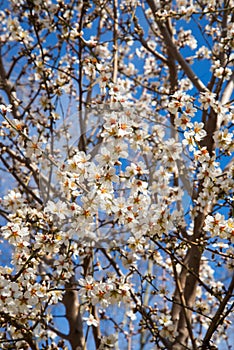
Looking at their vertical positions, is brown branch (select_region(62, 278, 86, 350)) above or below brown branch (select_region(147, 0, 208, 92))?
below

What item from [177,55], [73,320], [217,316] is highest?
[177,55]

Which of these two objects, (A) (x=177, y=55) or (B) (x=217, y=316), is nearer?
(B) (x=217, y=316)

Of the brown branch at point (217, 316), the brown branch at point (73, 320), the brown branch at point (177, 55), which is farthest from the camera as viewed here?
the brown branch at point (177, 55)

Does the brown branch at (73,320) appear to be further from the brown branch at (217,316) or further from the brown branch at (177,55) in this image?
the brown branch at (177,55)

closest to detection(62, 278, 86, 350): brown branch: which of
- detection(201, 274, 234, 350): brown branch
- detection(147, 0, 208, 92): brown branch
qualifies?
detection(201, 274, 234, 350): brown branch

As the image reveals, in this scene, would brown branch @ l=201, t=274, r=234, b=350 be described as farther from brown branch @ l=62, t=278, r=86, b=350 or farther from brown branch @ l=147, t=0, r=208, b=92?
brown branch @ l=147, t=0, r=208, b=92

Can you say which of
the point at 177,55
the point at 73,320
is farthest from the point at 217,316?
the point at 177,55

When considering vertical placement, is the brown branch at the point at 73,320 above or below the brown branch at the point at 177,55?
below

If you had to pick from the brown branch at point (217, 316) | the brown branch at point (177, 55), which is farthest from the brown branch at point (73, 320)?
the brown branch at point (177, 55)

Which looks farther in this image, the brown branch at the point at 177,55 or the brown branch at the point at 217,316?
the brown branch at the point at 177,55

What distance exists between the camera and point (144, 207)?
1.74m

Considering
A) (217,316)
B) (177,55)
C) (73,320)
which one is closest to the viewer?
(217,316)

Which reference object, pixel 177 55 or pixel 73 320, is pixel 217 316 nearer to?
pixel 73 320

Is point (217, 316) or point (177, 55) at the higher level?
point (177, 55)
